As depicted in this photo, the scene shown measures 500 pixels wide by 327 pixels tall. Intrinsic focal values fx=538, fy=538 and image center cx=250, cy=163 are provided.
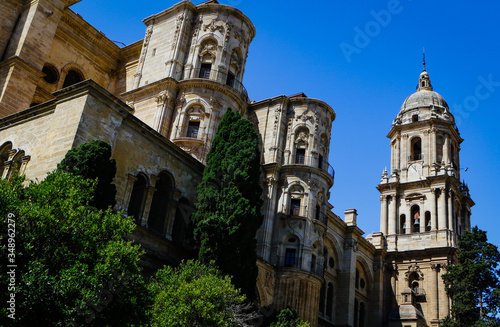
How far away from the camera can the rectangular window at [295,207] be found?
3078 cm

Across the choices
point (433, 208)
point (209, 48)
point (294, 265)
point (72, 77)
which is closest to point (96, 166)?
point (294, 265)

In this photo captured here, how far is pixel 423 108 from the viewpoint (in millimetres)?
51875

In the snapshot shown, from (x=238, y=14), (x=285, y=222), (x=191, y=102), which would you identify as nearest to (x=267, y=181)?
(x=285, y=222)

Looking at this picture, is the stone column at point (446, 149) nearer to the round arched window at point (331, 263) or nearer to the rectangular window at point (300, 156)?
the round arched window at point (331, 263)

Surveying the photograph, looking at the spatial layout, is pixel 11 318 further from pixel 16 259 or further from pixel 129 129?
pixel 129 129

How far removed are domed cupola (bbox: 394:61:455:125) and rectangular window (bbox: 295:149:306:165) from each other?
2282cm

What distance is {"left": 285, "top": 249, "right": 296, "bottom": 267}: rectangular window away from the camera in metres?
29.7

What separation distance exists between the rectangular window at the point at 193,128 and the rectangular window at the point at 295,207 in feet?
22.3

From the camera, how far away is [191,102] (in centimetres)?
3019

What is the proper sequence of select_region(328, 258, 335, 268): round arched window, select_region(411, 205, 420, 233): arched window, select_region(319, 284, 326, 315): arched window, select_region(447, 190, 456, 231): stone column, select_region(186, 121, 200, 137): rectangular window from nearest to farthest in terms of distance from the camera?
select_region(186, 121, 200, 137): rectangular window, select_region(319, 284, 326, 315): arched window, select_region(328, 258, 335, 268): round arched window, select_region(447, 190, 456, 231): stone column, select_region(411, 205, 420, 233): arched window

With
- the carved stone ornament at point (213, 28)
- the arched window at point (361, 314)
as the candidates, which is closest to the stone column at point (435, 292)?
the arched window at point (361, 314)

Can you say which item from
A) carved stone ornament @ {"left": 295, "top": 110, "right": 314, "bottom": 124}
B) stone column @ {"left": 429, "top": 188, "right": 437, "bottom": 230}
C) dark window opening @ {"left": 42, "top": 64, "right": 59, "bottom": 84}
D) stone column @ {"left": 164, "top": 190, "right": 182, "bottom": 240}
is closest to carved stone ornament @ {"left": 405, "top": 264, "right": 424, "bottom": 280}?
stone column @ {"left": 429, "top": 188, "right": 437, "bottom": 230}

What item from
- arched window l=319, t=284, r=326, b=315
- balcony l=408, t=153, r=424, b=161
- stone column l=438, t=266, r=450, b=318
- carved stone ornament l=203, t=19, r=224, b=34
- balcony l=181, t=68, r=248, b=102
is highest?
balcony l=408, t=153, r=424, b=161

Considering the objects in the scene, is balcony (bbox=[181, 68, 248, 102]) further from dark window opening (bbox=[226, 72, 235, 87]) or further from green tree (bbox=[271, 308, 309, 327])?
green tree (bbox=[271, 308, 309, 327])
